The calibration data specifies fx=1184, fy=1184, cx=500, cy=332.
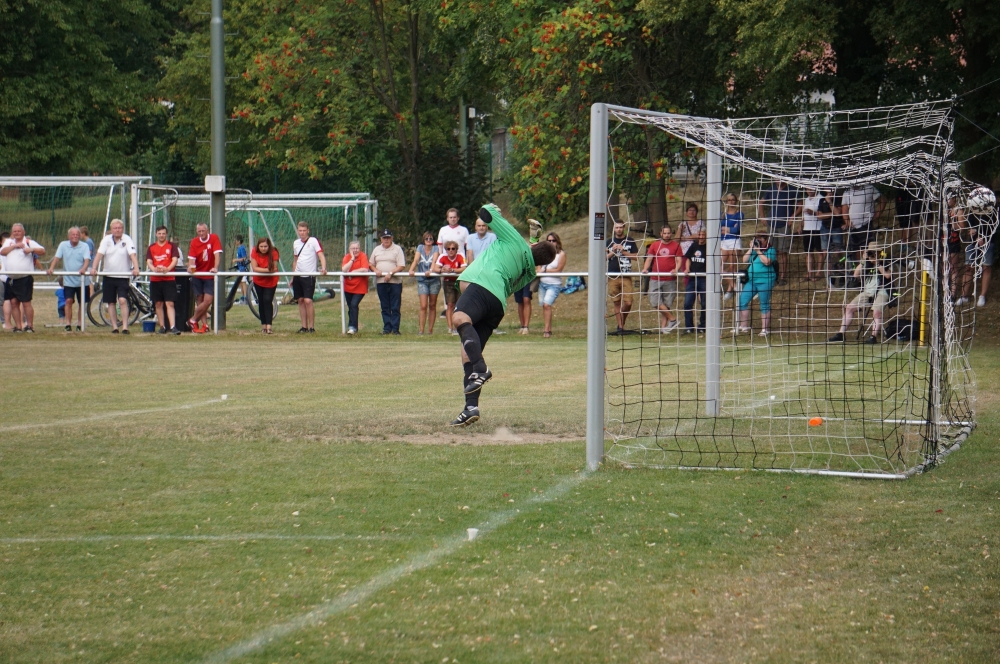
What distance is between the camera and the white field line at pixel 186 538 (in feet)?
20.4

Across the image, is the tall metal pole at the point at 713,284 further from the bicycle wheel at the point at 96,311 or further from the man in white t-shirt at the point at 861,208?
the bicycle wheel at the point at 96,311

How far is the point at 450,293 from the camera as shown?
71.6 ft

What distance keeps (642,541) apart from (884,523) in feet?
4.66

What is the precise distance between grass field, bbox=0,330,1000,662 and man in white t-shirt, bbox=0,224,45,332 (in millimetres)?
11570

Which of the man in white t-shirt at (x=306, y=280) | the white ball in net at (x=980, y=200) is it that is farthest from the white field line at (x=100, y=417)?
the man in white t-shirt at (x=306, y=280)

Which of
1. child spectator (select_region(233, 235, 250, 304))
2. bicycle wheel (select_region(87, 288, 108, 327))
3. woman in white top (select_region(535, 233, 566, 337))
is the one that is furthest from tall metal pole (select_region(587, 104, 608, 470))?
child spectator (select_region(233, 235, 250, 304))

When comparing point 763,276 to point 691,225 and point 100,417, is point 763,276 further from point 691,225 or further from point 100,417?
point 100,417

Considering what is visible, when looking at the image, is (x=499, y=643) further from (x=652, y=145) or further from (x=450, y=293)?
(x=652, y=145)

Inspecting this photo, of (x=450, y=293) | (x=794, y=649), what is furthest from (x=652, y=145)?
(x=794, y=649)

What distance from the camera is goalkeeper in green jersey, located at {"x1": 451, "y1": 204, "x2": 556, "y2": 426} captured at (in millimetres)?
10238

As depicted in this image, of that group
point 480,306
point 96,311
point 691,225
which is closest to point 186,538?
point 480,306

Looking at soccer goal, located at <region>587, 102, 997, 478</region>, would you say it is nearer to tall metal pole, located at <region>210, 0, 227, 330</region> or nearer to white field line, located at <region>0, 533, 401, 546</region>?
white field line, located at <region>0, 533, 401, 546</region>

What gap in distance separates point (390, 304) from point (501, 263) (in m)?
11.3

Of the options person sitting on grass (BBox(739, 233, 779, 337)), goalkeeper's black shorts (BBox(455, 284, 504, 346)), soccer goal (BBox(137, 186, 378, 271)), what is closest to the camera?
goalkeeper's black shorts (BBox(455, 284, 504, 346))
